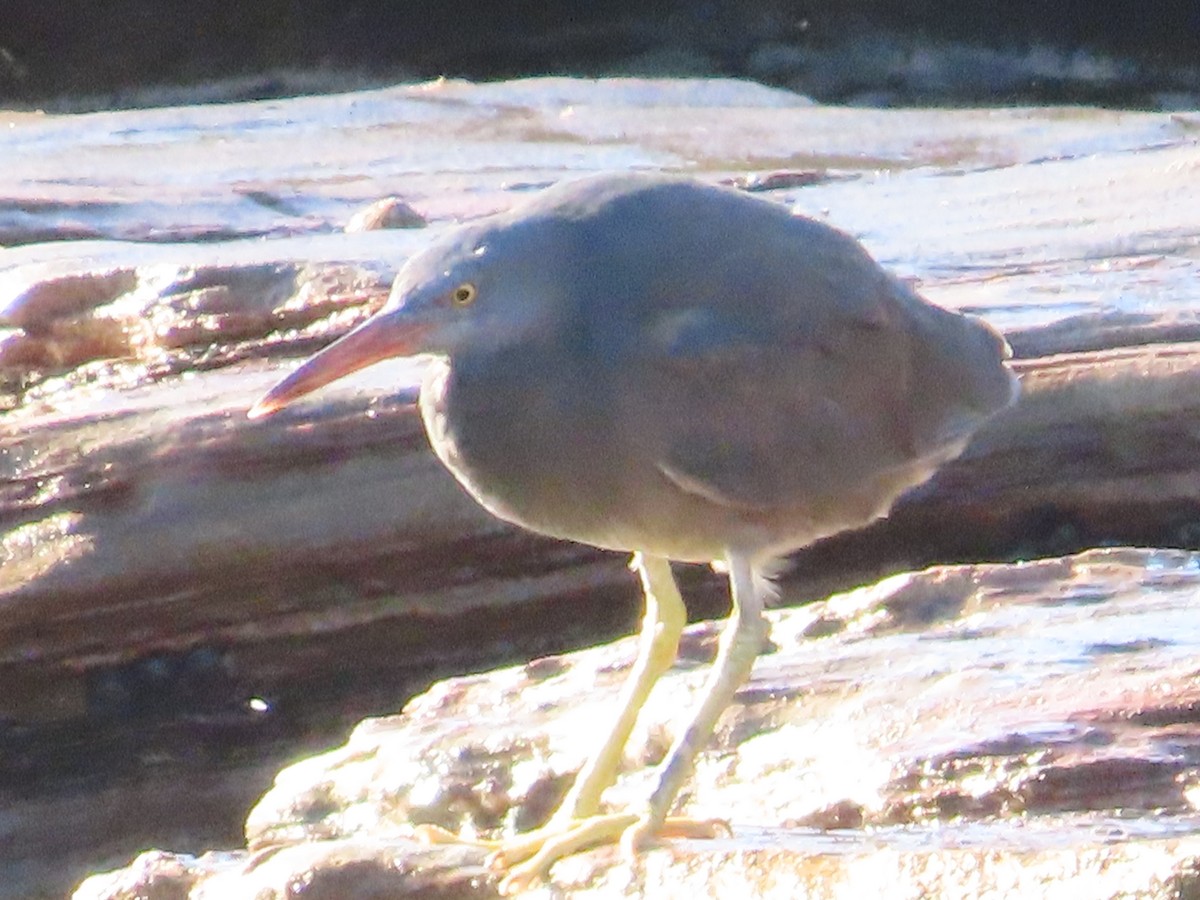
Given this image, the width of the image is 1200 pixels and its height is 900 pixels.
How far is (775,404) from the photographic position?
4012 mm

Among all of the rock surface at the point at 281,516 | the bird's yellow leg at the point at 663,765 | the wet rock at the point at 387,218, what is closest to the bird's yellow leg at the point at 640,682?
the bird's yellow leg at the point at 663,765

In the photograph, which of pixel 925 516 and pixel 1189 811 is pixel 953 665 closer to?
pixel 1189 811

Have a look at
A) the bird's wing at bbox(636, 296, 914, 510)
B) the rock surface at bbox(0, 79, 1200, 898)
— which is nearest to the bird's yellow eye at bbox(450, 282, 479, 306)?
the bird's wing at bbox(636, 296, 914, 510)

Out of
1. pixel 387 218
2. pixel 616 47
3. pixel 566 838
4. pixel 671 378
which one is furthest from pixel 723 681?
pixel 616 47

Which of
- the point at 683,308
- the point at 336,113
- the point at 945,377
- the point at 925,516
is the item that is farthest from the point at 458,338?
the point at 336,113

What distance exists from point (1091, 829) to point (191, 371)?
3286 mm

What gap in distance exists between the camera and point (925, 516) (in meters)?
5.62

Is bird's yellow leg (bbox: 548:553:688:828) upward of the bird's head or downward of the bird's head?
downward

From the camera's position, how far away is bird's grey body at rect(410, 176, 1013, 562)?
3693mm

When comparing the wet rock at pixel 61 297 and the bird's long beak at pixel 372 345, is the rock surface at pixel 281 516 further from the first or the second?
the bird's long beak at pixel 372 345

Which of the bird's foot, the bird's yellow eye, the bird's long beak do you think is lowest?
the bird's foot

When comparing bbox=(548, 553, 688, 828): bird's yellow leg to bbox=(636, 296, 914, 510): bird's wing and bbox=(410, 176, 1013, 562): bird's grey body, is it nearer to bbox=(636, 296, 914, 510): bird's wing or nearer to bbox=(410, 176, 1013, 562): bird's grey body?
bbox=(410, 176, 1013, 562): bird's grey body

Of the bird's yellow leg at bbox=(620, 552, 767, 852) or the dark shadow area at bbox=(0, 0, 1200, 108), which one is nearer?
the bird's yellow leg at bbox=(620, 552, 767, 852)

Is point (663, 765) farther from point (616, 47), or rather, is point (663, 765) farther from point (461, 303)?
point (616, 47)
